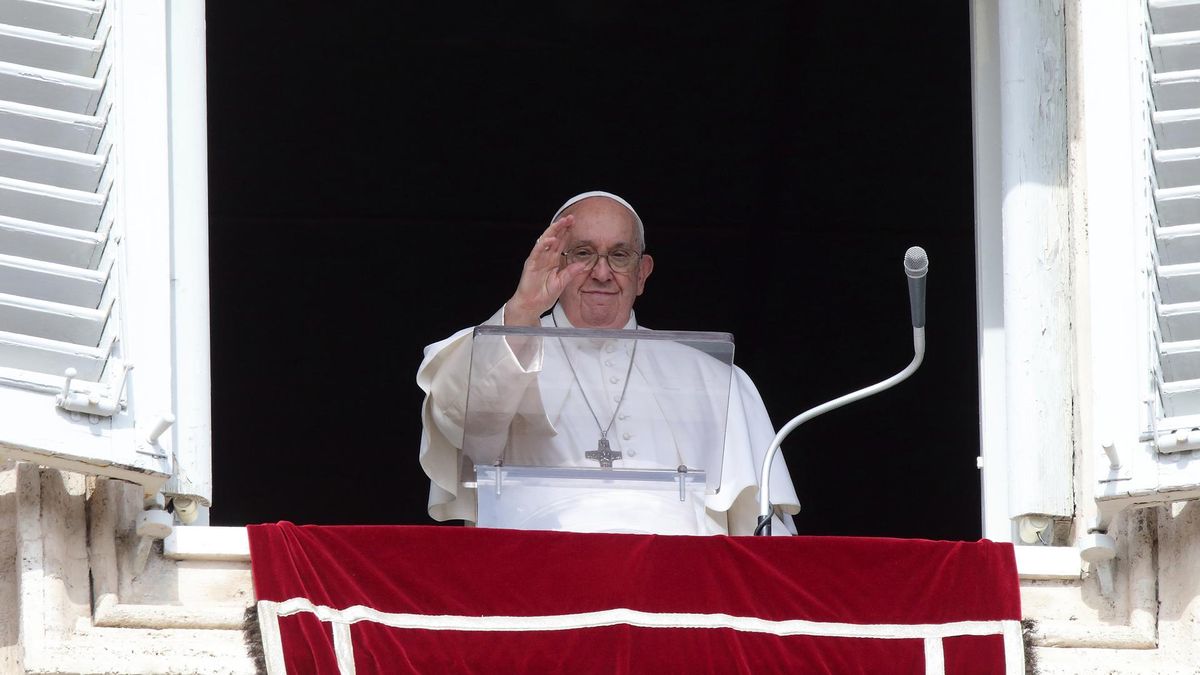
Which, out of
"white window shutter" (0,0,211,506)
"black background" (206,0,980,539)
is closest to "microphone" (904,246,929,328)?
"white window shutter" (0,0,211,506)

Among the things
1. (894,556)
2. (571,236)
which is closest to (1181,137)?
(894,556)

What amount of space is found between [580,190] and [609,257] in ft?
7.68

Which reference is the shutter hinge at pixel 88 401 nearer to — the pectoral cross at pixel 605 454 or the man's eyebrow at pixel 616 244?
the pectoral cross at pixel 605 454

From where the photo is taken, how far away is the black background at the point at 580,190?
7352 millimetres

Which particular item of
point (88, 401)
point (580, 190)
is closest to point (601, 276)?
point (88, 401)

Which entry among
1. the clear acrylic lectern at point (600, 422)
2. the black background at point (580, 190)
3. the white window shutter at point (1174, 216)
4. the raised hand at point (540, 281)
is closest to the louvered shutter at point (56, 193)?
the clear acrylic lectern at point (600, 422)

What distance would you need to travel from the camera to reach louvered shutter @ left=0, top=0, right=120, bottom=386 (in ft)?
13.6

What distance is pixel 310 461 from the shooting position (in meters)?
8.81

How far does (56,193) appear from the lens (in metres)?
4.24

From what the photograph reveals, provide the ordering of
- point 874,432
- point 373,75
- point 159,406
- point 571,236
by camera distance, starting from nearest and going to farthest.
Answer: point 159,406
point 571,236
point 373,75
point 874,432

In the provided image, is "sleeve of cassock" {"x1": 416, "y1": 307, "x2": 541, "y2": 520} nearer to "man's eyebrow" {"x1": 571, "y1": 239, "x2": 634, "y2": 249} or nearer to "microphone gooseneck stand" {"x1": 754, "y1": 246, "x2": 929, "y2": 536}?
"microphone gooseneck stand" {"x1": 754, "y1": 246, "x2": 929, "y2": 536}

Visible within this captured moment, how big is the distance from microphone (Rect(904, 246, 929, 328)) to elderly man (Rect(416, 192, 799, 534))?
1.72 ft

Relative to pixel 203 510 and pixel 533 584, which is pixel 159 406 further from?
pixel 533 584

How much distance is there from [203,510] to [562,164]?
3.73m
